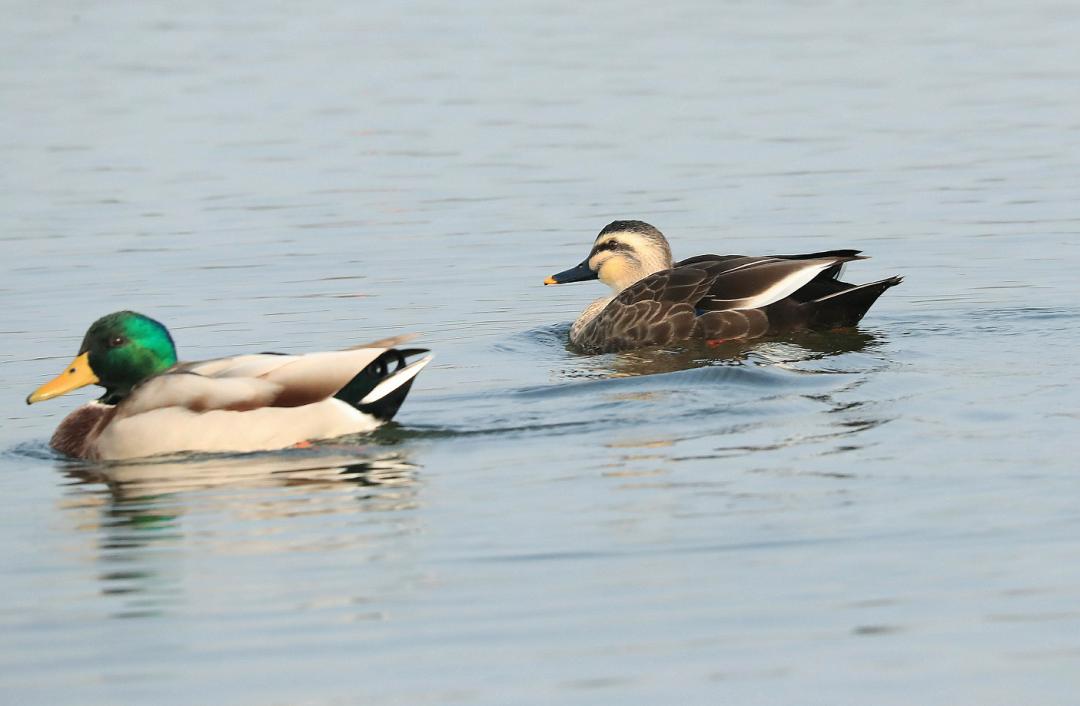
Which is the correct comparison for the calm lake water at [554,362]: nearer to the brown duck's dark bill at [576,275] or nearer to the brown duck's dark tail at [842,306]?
the brown duck's dark tail at [842,306]

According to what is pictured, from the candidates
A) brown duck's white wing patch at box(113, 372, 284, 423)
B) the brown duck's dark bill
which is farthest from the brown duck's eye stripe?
brown duck's white wing patch at box(113, 372, 284, 423)

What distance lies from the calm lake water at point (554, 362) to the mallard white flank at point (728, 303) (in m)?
0.21

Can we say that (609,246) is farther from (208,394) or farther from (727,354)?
(208,394)

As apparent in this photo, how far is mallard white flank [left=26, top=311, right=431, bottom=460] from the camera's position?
955 cm

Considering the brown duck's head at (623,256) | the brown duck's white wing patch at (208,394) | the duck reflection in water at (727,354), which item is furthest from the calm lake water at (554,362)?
the brown duck's head at (623,256)

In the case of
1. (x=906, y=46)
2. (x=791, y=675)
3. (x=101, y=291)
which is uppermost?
(x=906, y=46)

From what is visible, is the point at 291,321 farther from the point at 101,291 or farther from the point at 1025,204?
the point at 1025,204

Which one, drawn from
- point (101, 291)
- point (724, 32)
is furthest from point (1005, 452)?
point (724, 32)

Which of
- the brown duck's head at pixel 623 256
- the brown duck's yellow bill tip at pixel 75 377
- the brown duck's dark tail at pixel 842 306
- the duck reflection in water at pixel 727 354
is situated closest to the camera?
the brown duck's yellow bill tip at pixel 75 377

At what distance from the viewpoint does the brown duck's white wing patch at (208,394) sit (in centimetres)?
953

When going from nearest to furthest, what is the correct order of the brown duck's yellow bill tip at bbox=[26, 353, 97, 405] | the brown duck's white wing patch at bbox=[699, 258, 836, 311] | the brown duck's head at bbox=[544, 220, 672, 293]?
the brown duck's yellow bill tip at bbox=[26, 353, 97, 405] < the brown duck's white wing patch at bbox=[699, 258, 836, 311] < the brown duck's head at bbox=[544, 220, 672, 293]

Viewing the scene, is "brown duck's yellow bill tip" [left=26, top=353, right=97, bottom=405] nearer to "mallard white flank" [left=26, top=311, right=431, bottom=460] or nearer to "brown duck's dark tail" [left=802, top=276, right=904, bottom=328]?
"mallard white flank" [left=26, top=311, right=431, bottom=460]

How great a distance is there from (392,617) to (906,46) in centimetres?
1876

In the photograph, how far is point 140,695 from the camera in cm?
592
